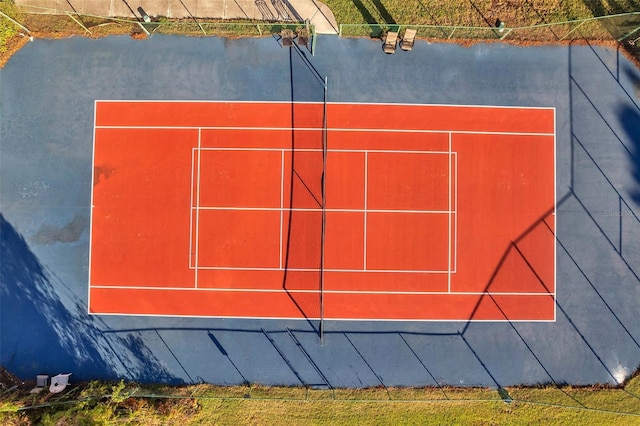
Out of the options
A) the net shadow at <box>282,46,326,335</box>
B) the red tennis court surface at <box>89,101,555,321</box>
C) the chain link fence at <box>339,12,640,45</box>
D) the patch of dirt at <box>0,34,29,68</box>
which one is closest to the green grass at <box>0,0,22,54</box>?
the patch of dirt at <box>0,34,29,68</box>

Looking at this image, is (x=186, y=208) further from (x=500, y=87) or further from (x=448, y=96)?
(x=500, y=87)

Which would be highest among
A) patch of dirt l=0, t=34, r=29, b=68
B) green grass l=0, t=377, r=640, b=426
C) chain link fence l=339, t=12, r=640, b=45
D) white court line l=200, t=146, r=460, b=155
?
chain link fence l=339, t=12, r=640, b=45

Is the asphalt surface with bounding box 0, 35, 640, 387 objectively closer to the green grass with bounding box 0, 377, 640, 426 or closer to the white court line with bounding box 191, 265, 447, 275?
the green grass with bounding box 0, 377, 640, 426

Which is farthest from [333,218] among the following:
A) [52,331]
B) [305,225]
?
[52,331]

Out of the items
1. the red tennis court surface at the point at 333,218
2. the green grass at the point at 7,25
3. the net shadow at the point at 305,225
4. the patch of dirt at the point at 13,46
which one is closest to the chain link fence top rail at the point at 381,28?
the green grass at the point at 7,25

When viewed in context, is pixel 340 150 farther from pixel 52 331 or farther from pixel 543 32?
pixel 52 331

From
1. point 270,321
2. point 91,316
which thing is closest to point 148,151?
point 91,316
